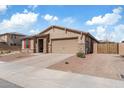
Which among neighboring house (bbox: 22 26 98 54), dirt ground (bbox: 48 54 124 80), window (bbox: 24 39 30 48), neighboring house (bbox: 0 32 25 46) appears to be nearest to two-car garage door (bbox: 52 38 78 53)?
neighboring house (bbox: 22 26 98 54)

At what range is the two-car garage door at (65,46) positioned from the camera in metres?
22.0

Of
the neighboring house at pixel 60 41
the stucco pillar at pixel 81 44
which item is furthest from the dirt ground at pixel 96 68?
the neighboring house at pixel 60 41

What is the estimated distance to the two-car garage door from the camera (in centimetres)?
2200

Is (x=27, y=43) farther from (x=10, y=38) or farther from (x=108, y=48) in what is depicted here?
(x=10, y=38)

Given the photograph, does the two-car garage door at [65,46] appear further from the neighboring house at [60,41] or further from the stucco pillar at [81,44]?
the stucco pillar at [81,44]

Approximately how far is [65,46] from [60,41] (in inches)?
44.3

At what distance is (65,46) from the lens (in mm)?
23156

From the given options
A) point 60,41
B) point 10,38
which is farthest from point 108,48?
point 10,38

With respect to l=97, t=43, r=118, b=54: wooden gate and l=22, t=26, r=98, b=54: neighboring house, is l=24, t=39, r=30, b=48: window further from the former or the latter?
l=97, t=43, r=118, b=54: wooden gate
